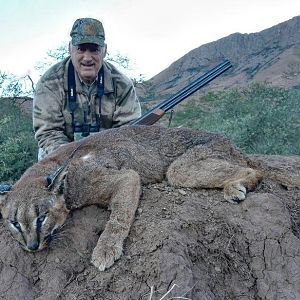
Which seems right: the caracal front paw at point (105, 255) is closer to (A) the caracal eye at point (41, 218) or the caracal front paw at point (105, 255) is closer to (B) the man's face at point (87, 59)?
(A) the caracal eye at point (41, 218)

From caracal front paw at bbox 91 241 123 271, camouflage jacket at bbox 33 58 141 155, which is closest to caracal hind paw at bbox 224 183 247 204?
caracal front paw at bbox 91 241 123 271

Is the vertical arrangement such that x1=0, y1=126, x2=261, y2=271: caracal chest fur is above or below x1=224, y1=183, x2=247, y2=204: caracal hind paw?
above

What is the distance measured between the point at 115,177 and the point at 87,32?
2822 millimetres

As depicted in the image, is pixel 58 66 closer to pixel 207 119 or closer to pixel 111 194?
pixel 111 194

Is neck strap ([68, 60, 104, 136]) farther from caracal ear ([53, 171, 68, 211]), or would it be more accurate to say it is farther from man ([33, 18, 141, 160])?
caracal ear ([53, 171, 68, 211])

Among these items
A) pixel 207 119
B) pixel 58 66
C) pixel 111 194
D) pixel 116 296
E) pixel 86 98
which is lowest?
pixel 207 119

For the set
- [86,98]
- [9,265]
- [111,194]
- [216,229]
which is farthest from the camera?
[86,98]

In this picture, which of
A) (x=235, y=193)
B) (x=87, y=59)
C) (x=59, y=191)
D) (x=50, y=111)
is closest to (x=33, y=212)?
(x=59, y=191)

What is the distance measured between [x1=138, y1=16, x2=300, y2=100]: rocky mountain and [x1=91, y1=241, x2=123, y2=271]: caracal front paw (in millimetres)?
36348

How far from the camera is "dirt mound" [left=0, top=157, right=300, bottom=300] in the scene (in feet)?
13.2

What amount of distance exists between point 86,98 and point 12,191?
10.2 ft

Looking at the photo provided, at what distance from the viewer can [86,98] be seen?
7582mm

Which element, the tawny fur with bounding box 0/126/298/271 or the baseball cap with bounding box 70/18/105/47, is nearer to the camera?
the tawny fur with bounding box 0/126/298/271

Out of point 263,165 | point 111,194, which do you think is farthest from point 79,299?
point 263,165
